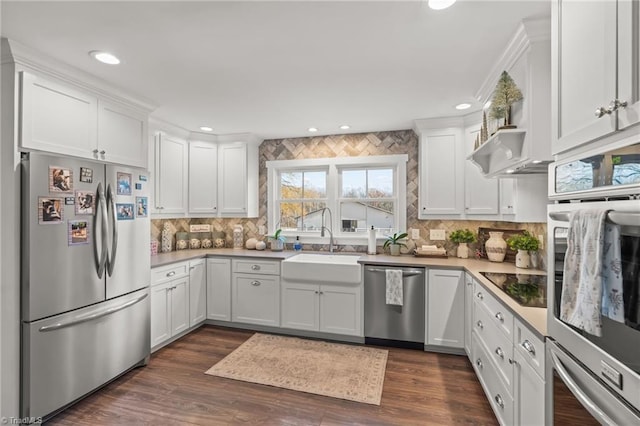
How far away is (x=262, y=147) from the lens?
4363mm

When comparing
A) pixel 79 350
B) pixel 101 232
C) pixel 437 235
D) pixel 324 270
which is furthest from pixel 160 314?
pixel 437 235

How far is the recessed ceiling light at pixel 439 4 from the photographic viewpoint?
1496 mm

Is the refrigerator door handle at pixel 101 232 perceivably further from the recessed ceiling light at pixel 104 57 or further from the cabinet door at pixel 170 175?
the cabinet door at pixel 170 175

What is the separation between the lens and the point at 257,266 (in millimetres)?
3557

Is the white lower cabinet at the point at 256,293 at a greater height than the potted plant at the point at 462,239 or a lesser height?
lesser

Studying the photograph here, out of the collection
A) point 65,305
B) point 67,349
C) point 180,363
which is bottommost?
point 180,363

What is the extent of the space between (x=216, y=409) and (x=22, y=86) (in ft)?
8.23

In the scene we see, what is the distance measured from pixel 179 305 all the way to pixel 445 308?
2.80 metres

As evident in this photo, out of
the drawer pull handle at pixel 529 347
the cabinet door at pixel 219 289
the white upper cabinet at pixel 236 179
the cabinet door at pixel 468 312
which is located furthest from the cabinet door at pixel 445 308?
the white upper cabinet at pixel 236 179

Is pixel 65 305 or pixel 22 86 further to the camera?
A: pixel 65 305

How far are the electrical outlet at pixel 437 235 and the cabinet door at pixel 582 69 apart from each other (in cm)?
250

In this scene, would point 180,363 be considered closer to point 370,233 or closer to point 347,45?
point 370,233

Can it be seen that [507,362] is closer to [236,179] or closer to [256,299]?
[256,299]

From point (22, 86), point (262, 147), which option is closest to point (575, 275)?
point (22, 86)
